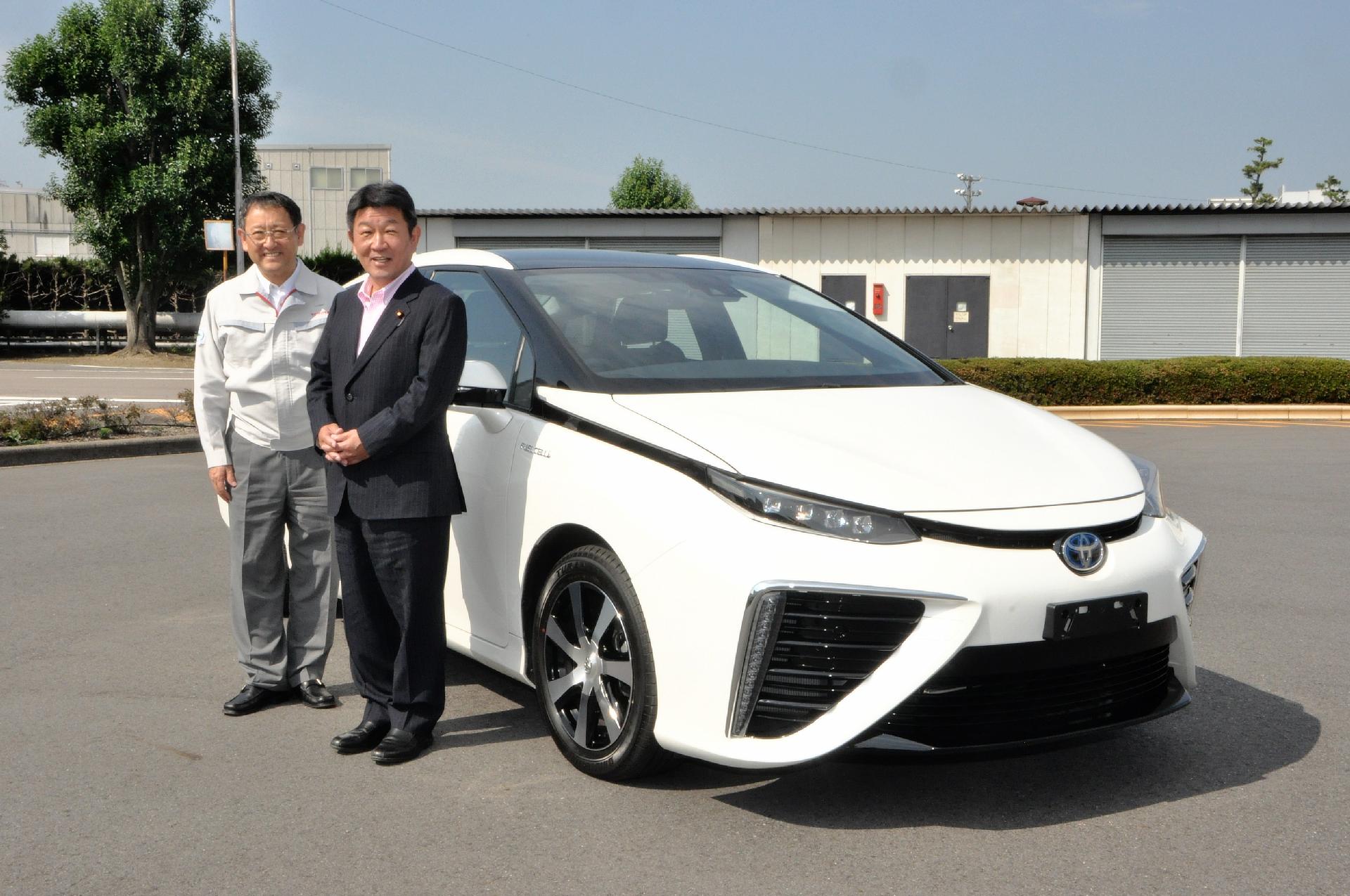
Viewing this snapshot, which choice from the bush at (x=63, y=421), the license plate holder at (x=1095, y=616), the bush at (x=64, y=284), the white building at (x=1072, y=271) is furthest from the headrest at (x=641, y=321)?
the bush at (x=64, y=284)

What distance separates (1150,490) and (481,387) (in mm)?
2070

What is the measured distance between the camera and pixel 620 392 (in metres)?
3.85

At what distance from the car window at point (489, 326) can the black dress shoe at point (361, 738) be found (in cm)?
117

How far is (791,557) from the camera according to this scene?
3129mm

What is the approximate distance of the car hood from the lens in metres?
3.27

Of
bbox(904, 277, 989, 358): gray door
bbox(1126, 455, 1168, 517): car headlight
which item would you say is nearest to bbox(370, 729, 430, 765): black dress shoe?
bbox(1126, 455, 1168, 517): car headlight

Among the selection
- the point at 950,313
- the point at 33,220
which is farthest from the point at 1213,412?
the point at 33,220

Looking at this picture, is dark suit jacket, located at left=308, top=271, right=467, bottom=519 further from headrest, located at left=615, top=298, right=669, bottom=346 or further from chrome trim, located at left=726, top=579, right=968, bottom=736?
chrome trim, located at left=726, top=579, right=968, bottom=736

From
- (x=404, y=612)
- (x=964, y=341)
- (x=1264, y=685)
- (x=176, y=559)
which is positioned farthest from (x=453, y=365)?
(x=964, y=341)

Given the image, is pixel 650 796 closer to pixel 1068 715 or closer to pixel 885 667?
pixel 885 667

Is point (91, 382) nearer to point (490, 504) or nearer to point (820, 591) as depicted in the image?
point (490, 504)

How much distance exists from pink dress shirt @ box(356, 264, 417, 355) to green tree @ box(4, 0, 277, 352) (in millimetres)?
30250

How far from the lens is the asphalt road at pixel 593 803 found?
315 centimetres

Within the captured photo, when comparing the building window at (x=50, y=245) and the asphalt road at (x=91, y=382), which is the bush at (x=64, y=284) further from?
the building window at (x=50, y=245)
